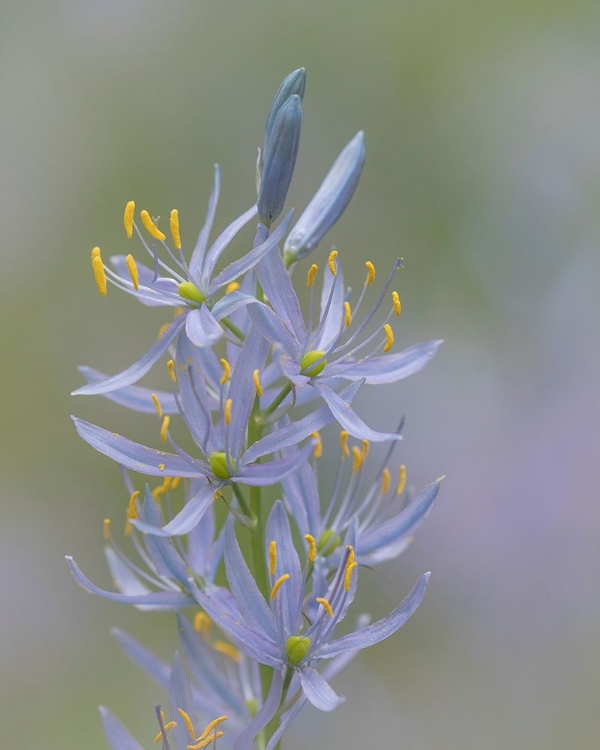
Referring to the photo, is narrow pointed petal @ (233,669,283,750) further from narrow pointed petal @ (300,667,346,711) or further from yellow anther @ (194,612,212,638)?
yellow anther @ (194,612,212,638)

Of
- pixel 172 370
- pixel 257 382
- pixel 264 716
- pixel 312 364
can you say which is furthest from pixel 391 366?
pixel 264 716

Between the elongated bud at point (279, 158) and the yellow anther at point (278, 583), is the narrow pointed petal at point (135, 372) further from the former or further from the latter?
the yellow anther at point (278, 583)

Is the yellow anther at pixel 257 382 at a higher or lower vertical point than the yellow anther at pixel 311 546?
higher

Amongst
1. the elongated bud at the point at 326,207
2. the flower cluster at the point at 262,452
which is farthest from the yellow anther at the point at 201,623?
the elongated bud at the point at 326,207

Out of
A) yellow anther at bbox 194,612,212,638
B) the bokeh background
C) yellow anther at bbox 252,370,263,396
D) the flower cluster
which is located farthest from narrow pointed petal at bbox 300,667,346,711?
the bokeh background

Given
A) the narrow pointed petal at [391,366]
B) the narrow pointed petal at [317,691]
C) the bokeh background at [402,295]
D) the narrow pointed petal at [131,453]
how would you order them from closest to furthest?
the narrow pointed petal at [317,691], the narrow pointed petal at [131,453], the narrow pointed petal at [391,366], the bokeh background at [402,295]
